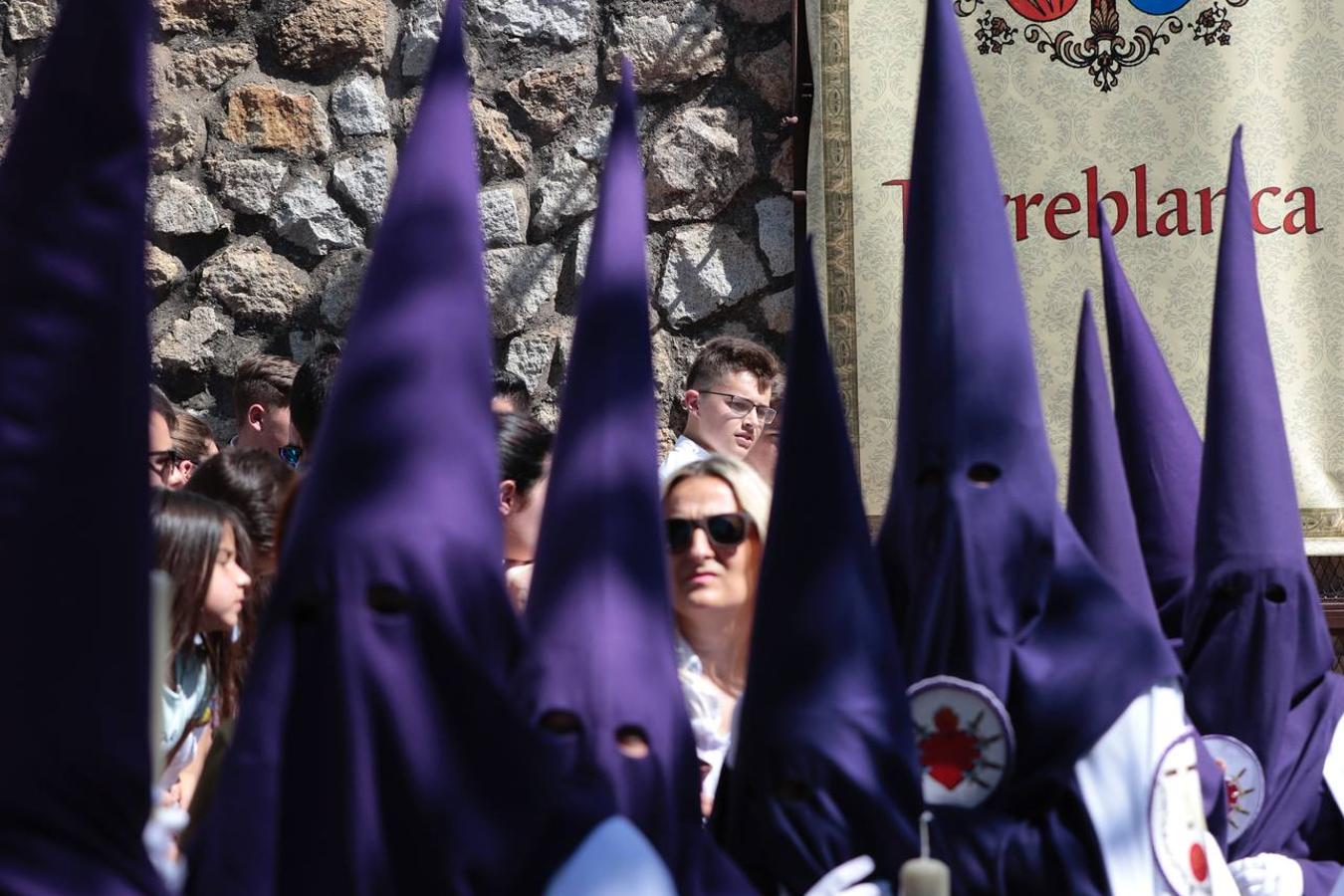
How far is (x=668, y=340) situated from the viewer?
493cm

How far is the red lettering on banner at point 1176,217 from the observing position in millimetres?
4891

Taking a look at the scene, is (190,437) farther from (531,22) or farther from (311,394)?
(531,22)

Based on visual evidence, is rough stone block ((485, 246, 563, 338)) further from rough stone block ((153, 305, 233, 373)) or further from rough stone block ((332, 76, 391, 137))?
rough stone block ((153, 305, 233, 373))

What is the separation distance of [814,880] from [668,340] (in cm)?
298

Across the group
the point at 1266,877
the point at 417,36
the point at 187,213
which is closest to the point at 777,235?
the point at 417,36

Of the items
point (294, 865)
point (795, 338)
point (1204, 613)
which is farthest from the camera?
point (1204, 613)

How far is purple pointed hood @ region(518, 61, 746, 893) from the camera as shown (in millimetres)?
1857

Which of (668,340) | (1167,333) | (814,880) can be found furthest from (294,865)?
(1167,333)

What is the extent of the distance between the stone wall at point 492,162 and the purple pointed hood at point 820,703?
278 cm

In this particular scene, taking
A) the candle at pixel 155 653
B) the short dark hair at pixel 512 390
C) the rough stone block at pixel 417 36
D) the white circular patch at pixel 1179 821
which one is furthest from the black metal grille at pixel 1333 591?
the candle at pixel 155 653

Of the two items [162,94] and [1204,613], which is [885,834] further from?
[162,94]

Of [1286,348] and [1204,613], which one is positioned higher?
[1286,348]

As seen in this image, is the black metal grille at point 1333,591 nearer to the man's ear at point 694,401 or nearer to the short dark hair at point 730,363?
the short dark hair at point 730,363

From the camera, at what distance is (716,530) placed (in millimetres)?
2732
